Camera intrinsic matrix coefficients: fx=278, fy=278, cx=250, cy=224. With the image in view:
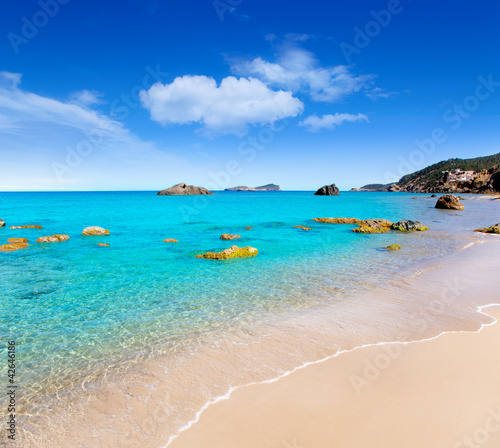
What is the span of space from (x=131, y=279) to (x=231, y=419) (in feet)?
35.0

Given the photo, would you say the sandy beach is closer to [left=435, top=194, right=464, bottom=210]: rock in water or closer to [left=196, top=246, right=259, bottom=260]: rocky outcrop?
[left=196, top=246, right=259, bottom=260]: rocky outcrop

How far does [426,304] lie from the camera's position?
35.4ft

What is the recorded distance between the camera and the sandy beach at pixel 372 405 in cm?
467

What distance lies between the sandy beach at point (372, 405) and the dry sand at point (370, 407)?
2 centimetres

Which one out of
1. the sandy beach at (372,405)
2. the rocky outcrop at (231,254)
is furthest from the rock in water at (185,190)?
the sandy beach at (372,405)

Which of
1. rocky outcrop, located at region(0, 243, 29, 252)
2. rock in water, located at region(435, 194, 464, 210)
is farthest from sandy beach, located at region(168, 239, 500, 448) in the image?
rock in water, located at region(435, 194, 464, 210)

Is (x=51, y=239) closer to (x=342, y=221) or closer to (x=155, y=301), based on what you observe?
(x=155, y=301)

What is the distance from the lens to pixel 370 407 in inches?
212

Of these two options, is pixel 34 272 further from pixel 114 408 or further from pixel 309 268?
pixel 309 268

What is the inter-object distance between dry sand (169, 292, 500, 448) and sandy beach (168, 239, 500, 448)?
0.05ft

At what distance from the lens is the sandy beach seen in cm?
467

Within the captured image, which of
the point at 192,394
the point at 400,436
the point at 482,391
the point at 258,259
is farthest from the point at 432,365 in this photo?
the point at 258,259

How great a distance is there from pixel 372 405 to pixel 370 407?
0.07 metres

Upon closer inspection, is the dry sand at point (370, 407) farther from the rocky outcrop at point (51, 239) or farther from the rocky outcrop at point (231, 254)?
the rocky outcrop at point (51, 239)
